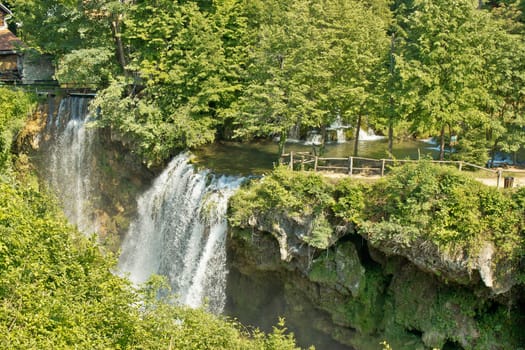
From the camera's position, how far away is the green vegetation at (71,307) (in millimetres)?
12672

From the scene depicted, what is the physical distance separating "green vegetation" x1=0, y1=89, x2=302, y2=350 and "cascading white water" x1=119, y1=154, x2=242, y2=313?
5.65m

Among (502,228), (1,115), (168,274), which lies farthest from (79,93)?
(502,228)

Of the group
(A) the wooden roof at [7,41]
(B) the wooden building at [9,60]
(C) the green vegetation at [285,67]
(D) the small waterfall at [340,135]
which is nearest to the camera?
(C) the green vegetation at [285,67]

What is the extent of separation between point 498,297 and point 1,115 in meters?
27.0

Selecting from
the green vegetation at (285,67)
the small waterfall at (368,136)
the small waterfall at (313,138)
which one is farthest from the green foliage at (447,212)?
the small waterfall at (368,136)

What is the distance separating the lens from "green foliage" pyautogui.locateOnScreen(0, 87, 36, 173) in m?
28.9

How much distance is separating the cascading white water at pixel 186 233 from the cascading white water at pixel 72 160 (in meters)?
5.57

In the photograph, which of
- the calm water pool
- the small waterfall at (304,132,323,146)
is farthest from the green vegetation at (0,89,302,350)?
the small waterfall at (304,132,323,146)

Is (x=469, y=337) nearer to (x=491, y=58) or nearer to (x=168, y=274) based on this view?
(x=491, y=58)

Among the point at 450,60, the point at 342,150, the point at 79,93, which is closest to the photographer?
the point at 450,60

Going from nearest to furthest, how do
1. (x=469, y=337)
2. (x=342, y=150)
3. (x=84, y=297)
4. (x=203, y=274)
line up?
1. (x=84, y=297)
2. (x=469, y=337)
3. (x=203, y=274)
4. (x=342, y=150)

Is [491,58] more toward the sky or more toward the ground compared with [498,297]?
more toward the sky

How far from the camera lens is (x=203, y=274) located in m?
22.5

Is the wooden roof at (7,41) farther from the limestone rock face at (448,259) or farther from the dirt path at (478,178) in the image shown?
the limestone rock face at (448,259)
